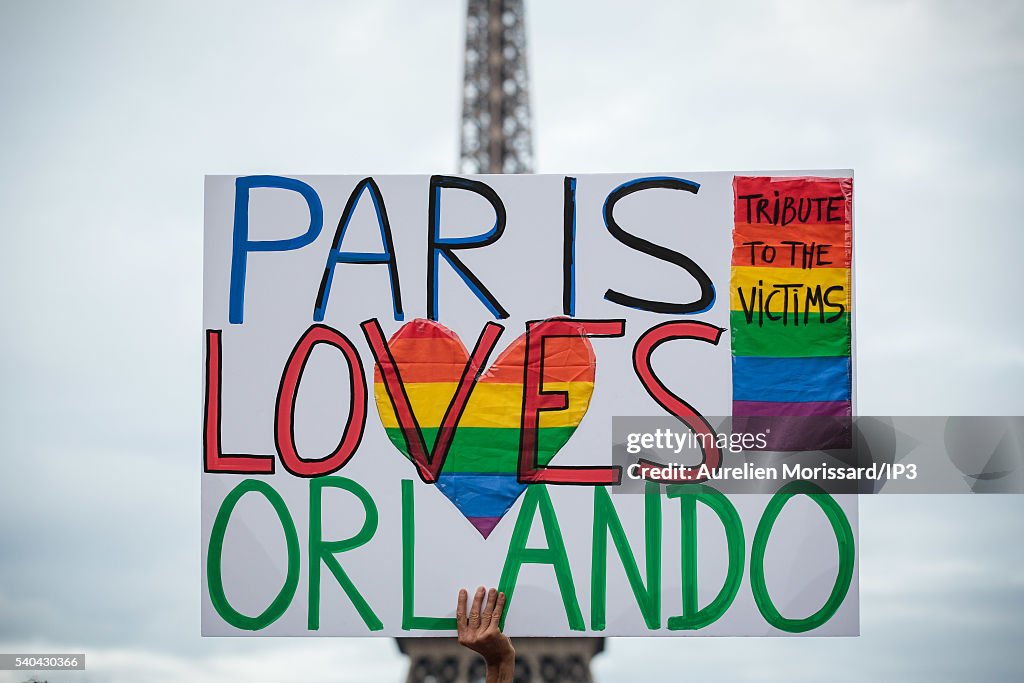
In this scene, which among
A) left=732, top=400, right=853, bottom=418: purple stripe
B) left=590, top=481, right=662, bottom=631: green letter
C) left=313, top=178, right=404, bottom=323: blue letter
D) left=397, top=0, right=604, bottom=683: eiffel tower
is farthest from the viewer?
left=397, top=0, right=604, bottom=683: eiffel tower

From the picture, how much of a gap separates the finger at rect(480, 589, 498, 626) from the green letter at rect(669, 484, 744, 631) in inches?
35.2

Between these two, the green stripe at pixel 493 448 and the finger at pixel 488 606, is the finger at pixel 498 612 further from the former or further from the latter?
the green stripe at pixel 493 448

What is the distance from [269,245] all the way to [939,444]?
3.68 m

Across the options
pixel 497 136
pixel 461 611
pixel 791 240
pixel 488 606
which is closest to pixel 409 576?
pixel 461 611

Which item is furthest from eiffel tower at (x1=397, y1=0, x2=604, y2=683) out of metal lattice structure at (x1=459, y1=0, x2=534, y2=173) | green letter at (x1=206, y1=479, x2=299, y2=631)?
green letter at (x1=206, y1=479, x2=299, y2=631)

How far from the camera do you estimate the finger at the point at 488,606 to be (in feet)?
19.0

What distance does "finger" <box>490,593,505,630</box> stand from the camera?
5773mm

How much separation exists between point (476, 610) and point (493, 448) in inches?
32.0

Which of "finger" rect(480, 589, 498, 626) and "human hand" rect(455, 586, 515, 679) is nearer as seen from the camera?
"human hand" rect(455, 586, 515, 679)

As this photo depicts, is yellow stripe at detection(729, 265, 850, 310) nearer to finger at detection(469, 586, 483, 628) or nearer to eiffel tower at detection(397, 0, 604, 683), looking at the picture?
finger at detection(469, 586, 483, 628)

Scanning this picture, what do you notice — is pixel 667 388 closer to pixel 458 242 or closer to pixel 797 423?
pixel 797 423

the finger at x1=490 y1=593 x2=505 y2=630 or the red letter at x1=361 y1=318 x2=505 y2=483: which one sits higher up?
the red letter at x1=361 y1=318 x2=505 y2=483

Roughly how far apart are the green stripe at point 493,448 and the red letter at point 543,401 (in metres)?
0.04

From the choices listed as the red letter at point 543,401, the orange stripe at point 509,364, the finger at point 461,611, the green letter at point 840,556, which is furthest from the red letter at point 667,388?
the finger at point 461,611
